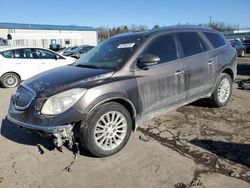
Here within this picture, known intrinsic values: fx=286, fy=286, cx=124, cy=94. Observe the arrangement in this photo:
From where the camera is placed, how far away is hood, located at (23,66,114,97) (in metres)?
3.93

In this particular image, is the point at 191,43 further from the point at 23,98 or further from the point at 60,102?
the point at 23,98

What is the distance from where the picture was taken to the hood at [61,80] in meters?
3.93

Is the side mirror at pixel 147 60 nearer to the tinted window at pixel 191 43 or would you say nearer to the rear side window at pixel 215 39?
the tinted window at pixel 191 43

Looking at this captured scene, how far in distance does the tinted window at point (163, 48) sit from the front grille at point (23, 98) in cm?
189

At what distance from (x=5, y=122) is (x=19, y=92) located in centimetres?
185

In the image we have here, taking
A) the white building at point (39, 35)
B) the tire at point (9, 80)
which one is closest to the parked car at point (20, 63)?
the tire at point (9, 80)

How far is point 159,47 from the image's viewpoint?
4.88 meters

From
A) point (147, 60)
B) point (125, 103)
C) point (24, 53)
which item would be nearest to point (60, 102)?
point (125, 103)

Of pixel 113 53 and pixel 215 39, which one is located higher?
pixel 215 39

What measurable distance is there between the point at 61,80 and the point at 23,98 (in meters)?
0.64

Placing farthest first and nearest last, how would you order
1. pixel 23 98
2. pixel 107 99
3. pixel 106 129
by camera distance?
pixel 23 98, pixel 106 129, pixel 107 99

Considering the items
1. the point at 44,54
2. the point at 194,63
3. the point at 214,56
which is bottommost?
the point at 194,63

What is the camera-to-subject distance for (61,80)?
4160 mm

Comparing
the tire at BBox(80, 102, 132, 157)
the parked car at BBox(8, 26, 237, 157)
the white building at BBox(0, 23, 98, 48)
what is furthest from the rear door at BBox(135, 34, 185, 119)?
the white building at BBox(0, 23, 98, 48)
